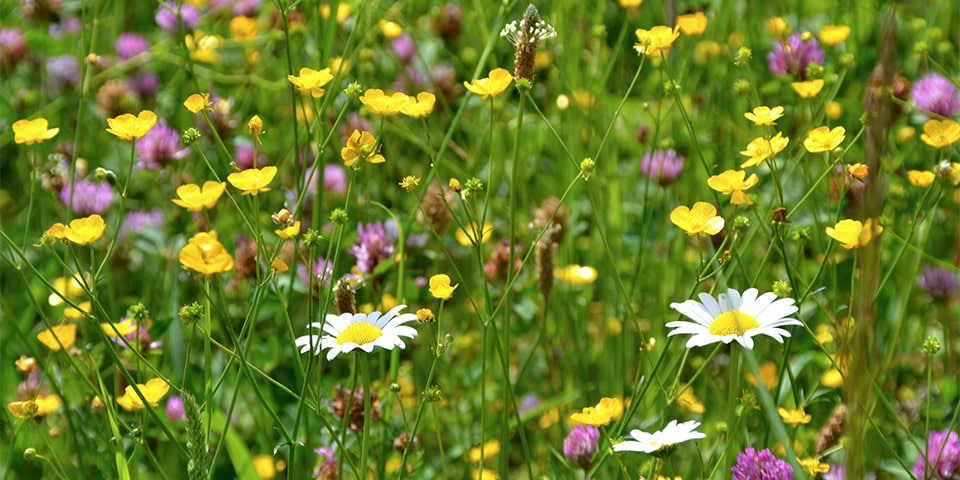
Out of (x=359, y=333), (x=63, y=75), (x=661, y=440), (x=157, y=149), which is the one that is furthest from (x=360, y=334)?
(x=63, y=75)

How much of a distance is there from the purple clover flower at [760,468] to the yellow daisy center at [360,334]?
34 cm

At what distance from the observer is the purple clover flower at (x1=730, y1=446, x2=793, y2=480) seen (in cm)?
97

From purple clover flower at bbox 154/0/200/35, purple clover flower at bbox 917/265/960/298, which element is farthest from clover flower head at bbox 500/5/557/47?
purple clover flower at bbox 154/0/200/35

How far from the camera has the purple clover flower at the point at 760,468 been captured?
97 cm

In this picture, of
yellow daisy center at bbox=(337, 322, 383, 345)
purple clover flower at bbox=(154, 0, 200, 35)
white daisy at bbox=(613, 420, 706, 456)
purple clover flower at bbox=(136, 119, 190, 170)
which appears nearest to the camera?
white daisy at bbox=(613, 420, 706, 456)

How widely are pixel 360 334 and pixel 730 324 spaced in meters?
0.31

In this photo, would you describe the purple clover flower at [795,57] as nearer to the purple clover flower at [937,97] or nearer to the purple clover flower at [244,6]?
the purple clover flower at [937,97]

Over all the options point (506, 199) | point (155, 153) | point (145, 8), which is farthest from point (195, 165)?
point (145, 8)

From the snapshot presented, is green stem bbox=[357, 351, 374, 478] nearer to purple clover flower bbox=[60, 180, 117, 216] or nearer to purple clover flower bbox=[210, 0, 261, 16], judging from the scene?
purple clover flower bbox=[60, 180, 117, 216]

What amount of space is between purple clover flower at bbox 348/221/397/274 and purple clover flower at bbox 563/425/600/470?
359 millimetres

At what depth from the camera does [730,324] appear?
0.93 m

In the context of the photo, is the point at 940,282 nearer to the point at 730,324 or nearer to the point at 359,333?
the point at 730,324

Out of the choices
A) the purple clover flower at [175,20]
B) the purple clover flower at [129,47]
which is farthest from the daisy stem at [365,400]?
the purple clover flower at [129,47]

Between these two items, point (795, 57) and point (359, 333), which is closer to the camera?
point (359, 333)
